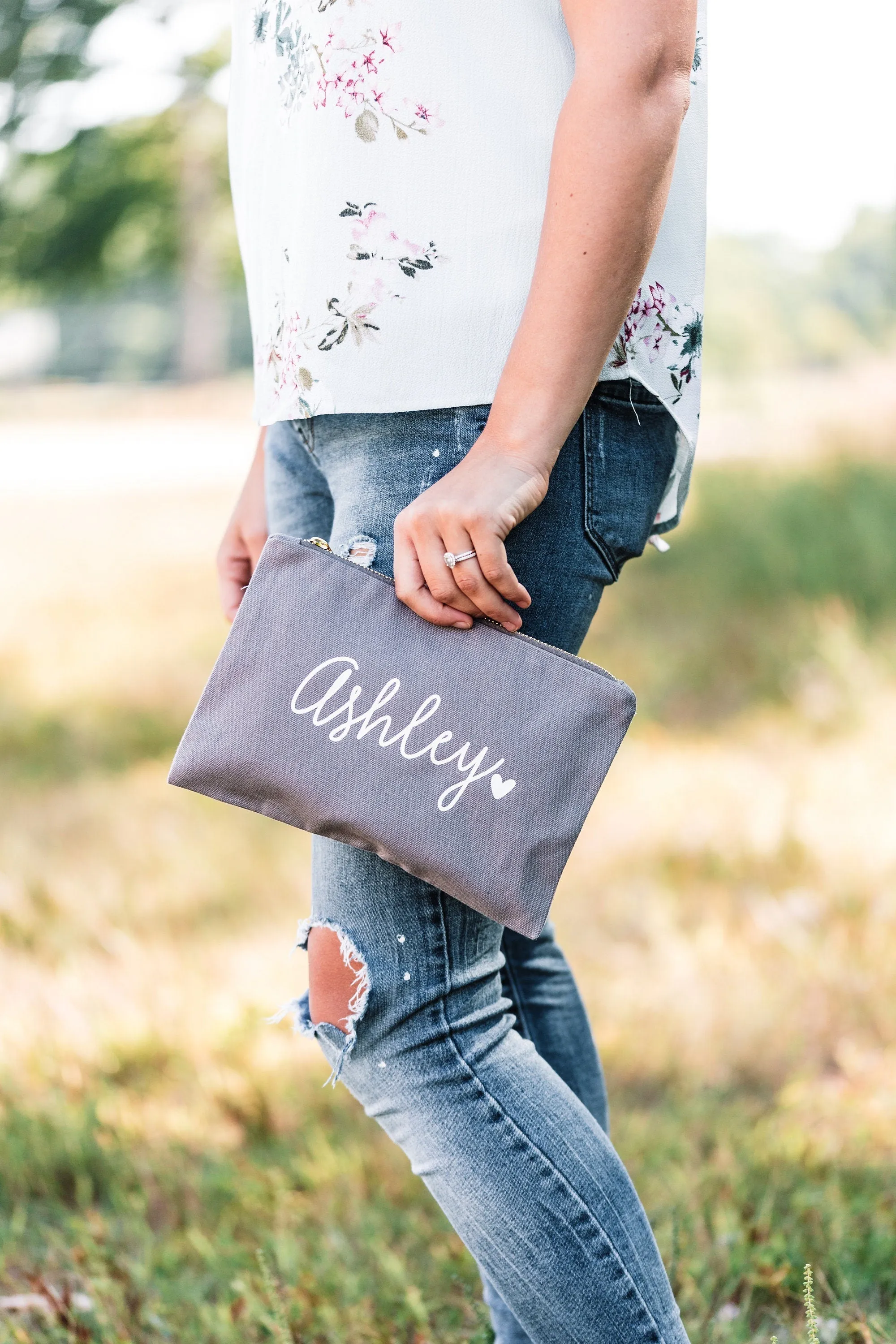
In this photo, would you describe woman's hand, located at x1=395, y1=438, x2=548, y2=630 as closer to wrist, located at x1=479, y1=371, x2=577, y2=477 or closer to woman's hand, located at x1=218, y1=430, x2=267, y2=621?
wrist, located at x1=479, y1=371, x2=577, y2=477

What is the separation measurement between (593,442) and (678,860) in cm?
191

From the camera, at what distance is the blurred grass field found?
57.0 inches

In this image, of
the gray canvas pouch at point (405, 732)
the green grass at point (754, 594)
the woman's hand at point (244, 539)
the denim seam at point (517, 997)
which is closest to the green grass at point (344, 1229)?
the denim seam at point (517, 997)

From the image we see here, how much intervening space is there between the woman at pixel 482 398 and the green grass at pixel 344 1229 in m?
0.41

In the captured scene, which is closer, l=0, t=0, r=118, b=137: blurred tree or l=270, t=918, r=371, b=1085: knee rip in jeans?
l=270, t=918, r=371, b=1085: knee rip in jeans

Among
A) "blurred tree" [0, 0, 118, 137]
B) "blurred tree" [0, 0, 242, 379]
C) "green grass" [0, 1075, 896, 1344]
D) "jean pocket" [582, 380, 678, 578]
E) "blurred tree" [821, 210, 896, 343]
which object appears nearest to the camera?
"jean pocket" [582, 380, 678, 578]

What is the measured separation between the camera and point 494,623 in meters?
0.89

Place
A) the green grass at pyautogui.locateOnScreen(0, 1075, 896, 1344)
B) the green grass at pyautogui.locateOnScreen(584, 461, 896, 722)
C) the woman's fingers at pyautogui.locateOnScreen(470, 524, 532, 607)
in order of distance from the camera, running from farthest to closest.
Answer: the green grass at pyautogui.locateOnScreen(584, 461, 896, 722), the green grass at pyautogui.locateOnScreen(0, 1075, 896, 1344), the woman's fingers at pyautogui.locateOnScreen(470, 524, 532, 607)

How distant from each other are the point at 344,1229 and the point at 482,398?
1.21 meters

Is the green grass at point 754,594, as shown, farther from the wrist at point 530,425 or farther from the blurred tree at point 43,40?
the blurred tree at point 43,40

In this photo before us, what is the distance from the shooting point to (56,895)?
106 inches

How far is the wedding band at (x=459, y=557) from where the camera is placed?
851mm

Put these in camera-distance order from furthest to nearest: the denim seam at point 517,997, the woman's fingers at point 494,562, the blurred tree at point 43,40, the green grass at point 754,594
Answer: the blurred tree at point 43,40 → the green grass at point 754,594 → the denim seam at point 517,997 → the woman's fingers at point 494,562

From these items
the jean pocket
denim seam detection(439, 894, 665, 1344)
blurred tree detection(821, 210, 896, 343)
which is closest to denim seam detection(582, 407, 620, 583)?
the jean pocket
